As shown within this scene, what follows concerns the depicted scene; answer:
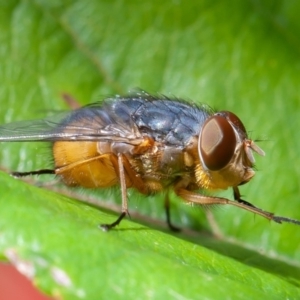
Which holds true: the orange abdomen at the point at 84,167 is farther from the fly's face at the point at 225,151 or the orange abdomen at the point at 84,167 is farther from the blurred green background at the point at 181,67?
the fly's face at the point at 225,151

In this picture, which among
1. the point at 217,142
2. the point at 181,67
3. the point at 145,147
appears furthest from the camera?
the point at 181,67

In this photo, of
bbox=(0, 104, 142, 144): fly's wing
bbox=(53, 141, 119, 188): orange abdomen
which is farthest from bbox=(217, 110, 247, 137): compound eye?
bbox=(53, 141, 119, 188): orange abdomen

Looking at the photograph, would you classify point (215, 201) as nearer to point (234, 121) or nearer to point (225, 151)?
point (225, 151)

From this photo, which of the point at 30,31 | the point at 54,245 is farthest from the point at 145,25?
the point at 54,245

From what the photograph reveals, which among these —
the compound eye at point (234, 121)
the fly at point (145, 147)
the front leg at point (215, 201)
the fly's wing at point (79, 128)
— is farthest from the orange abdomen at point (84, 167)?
the compound eye at point (234, 121)

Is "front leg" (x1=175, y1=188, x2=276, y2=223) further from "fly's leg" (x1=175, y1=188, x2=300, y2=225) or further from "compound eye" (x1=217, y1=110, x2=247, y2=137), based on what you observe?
"compound eye" (x1=217, y1=110, x2=247, y2=137)

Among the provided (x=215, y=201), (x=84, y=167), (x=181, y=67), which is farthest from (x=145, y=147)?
(x=181, y=67)
